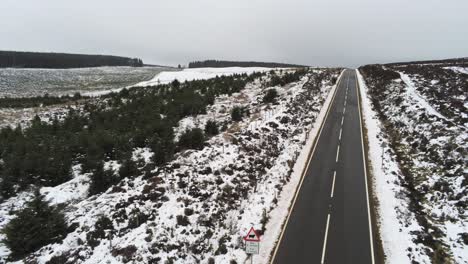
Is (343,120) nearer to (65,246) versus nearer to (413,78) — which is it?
(413,78)

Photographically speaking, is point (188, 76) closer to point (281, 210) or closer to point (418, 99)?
point (418, 99)

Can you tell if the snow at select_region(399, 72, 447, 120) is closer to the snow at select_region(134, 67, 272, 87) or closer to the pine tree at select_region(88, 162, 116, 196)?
the pine tree at select_region(88, 162, 116, 196)

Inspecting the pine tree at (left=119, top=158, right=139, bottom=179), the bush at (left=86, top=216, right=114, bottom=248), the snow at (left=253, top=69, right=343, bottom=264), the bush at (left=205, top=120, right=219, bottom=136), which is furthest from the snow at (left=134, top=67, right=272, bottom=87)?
the bush at (left=86, top=216, right=114, bottom=248)

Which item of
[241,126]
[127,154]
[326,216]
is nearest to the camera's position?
[326,216]

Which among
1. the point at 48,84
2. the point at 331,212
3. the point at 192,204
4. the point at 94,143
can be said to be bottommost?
the point at 331,212

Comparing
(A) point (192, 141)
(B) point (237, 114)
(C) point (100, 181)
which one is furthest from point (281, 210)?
(B) point (237, 114)

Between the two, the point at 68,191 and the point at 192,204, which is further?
the point at 68,191

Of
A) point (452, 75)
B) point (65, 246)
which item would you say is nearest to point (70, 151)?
point (65, 246)
